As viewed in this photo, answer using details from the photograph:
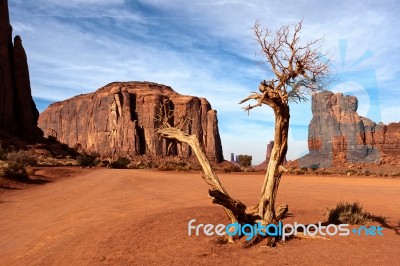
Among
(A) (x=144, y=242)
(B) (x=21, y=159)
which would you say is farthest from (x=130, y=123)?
(A) (x=144, y=242)

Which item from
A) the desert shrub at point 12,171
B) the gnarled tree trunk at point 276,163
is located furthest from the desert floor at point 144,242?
the desert shrub at point 12,171

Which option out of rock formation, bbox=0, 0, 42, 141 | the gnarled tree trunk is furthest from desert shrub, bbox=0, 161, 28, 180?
rock formation, bbox=0, 0, 42, 141

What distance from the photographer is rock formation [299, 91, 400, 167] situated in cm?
9544

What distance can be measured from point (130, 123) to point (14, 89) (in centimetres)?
4890

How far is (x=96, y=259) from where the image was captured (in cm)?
645

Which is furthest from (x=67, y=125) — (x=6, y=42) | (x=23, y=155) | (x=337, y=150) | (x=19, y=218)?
(x=19, y=218)

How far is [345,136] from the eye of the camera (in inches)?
4272

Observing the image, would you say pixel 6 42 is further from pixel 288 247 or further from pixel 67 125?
pixel 67 125

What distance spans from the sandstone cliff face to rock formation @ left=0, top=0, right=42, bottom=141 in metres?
42.9

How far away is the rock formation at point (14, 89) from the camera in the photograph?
2136 inches

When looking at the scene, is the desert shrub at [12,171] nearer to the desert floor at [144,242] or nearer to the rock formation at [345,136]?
the desert floor at [144,242]

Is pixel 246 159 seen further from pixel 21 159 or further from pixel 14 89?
pixel 21 159

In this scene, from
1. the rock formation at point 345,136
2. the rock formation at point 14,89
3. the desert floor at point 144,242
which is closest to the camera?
the desert floor at point 144,242

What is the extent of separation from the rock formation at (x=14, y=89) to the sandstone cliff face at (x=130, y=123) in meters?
42.9
